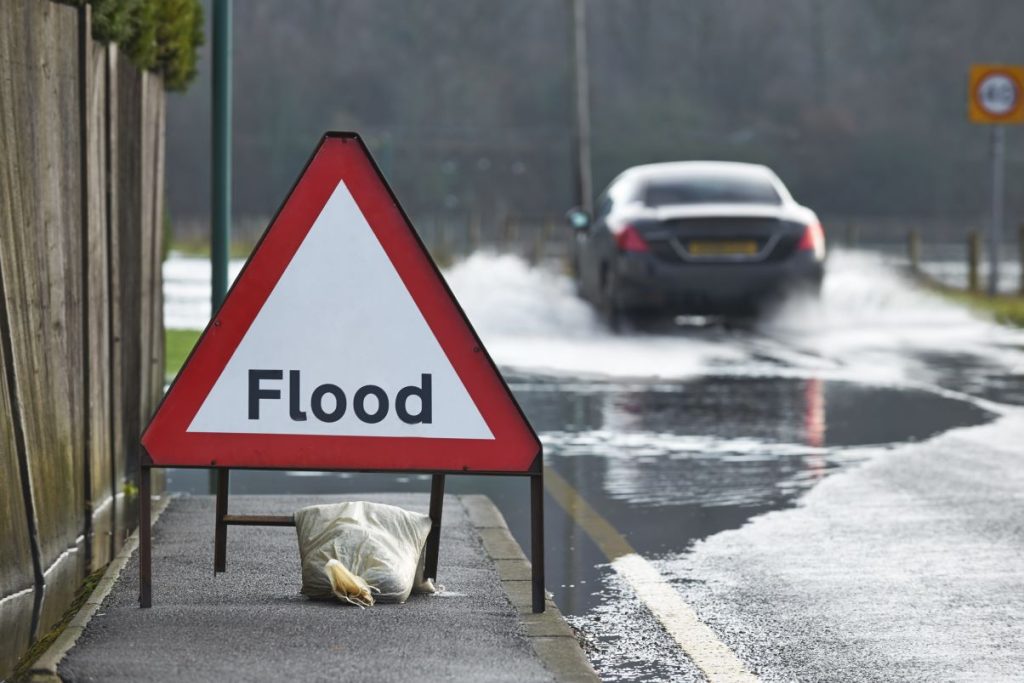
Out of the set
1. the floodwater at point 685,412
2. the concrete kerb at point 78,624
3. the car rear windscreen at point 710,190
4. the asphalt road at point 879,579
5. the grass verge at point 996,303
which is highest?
the car rear windscreen at point 710,190

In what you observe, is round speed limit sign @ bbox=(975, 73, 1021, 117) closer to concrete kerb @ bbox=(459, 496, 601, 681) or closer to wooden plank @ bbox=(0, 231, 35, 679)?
concrete kerb @ bbox=(459, 496, 601, 681)

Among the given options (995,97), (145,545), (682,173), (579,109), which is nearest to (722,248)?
(682,173)

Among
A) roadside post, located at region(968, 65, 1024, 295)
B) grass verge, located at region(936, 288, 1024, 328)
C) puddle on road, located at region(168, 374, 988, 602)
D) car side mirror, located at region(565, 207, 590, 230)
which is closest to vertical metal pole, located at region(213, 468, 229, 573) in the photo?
puddle on road, located at region(168, 374, 988, 602)

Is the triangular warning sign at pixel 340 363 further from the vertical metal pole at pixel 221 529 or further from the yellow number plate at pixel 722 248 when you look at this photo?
the yellow number plate at pixel 722 248

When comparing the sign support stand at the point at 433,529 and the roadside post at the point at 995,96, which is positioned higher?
the roadside post at the point at 995,96

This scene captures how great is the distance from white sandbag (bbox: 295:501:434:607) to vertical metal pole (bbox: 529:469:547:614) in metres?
0.42

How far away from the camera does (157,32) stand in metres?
9.47

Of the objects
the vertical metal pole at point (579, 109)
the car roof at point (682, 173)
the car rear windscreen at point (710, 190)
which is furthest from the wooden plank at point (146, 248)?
the vertical metal pole at point (579, 109)

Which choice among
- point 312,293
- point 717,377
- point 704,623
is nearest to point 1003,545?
point 704,623

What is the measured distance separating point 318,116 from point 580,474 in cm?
12143

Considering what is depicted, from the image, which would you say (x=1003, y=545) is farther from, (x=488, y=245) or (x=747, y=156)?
(x=747, y=156)

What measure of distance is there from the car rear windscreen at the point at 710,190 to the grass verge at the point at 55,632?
43.2ft

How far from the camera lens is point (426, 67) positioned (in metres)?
134

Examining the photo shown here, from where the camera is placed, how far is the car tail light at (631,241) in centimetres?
1852
